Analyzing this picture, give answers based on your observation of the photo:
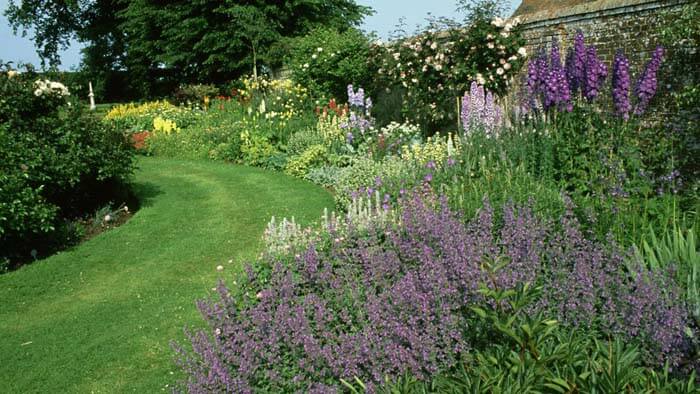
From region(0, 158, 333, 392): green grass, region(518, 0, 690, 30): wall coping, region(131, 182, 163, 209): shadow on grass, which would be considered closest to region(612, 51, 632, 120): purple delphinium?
region(518, 0, 690, 30): wall coping

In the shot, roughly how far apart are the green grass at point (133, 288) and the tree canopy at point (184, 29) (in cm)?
1170

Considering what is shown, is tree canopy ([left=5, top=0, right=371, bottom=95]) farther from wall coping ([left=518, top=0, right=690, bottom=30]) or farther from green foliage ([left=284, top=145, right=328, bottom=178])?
wall coping ([left=518, top=0, right=690, bottom=30])

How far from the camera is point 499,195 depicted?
17.9ft

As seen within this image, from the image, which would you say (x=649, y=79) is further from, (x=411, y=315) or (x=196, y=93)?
(x=196, y=93)

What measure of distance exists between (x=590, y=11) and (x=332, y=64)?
712 centimetres

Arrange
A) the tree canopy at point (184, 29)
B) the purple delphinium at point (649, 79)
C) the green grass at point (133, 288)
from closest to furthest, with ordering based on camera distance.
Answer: the green grass at point (133, 288)
the purple delphinium at point (649, 79)
the tree canopy at point (184, 29)

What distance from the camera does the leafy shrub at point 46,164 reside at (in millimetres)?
6562

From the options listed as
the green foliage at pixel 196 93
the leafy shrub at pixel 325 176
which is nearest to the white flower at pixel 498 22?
the leafy shrub at pixel 325 176

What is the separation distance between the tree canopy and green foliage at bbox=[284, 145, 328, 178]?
365 inches

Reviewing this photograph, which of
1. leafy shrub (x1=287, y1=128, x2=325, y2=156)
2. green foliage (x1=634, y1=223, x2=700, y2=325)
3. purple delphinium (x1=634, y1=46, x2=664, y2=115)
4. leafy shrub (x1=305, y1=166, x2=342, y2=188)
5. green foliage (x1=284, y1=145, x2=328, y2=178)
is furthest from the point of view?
leafy shrub (x1=287, y1=128, x2=325, y2=156)

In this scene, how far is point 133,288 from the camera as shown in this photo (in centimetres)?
611

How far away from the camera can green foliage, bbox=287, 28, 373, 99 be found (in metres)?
14.4

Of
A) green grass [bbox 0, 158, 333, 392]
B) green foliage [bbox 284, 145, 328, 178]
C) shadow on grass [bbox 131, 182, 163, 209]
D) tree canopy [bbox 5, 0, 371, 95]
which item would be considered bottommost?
green grass [bbox 0, 158, 333, 392]

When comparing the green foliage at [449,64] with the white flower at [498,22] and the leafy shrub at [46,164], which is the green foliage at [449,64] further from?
the leafy shrub at [46,164]
